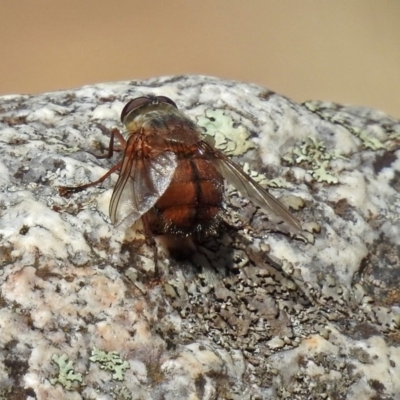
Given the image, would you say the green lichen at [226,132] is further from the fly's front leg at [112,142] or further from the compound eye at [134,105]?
the fly's front leg at [112,142]

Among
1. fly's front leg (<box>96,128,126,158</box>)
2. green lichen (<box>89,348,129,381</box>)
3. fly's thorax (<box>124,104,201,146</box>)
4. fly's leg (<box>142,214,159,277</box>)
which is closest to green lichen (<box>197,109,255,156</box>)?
fly's thorax (<box>124,104,201,146</box>)

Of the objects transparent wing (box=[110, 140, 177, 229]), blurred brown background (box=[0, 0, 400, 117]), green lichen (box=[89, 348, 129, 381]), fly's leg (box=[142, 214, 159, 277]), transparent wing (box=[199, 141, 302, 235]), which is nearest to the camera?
green lichen (box=[89, 348, 129, 381])

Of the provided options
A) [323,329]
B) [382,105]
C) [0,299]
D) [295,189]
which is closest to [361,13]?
[382,105]

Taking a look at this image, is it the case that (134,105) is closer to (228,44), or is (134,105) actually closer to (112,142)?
(112,142)

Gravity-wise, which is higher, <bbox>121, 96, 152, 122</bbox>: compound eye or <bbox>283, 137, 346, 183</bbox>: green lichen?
<bbox>121, 96, 152, 122</bbox>: compound eye

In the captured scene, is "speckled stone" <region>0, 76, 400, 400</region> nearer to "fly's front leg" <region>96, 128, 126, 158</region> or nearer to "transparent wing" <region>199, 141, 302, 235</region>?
"fly's front leg" <region>96, 128, 126, 158</region>

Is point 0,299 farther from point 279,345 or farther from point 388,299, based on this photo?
point 388,299

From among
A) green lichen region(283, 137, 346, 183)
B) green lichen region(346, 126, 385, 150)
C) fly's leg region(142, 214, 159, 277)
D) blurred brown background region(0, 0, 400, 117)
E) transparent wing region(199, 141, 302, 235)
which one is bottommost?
blurred brown background region(0, 0, 400, 117)

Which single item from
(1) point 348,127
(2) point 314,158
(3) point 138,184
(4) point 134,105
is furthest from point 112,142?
(1) point 348,127
